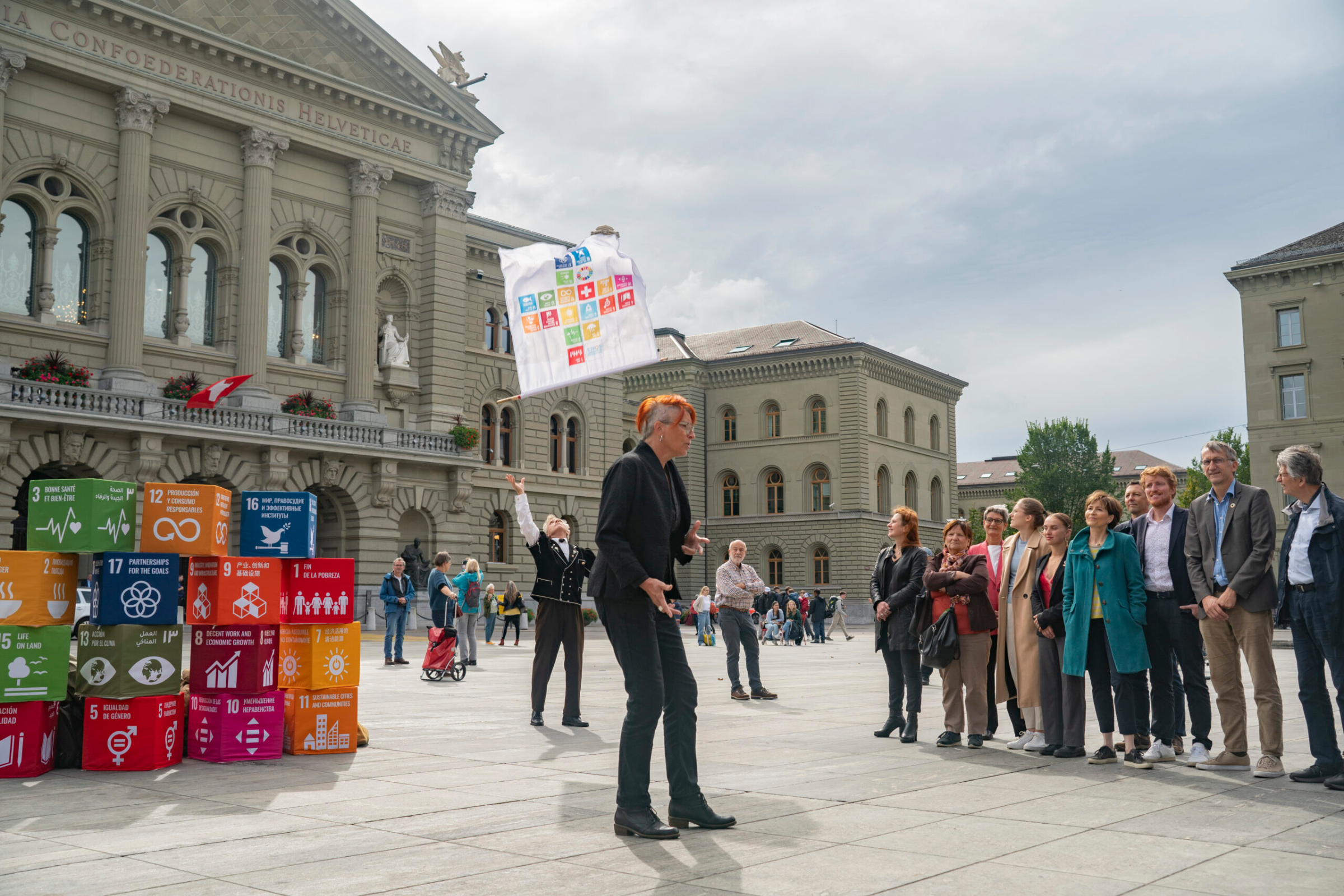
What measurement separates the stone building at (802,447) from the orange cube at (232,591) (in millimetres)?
48889

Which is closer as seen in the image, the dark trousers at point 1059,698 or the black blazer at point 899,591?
the dark trousers at point 1059,698

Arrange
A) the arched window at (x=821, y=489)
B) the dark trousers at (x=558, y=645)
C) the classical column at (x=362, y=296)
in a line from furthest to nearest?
the arched window at (x=821, y=489)
the classical column at (x=362, y=296)
the dark trousers at (x=558, y=645)

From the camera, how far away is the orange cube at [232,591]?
8102 mm

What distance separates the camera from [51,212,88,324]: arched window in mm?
31547

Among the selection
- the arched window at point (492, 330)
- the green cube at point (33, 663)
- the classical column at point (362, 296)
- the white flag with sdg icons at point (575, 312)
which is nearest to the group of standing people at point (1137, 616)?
the white flag with sdg icons at point (575, 312)

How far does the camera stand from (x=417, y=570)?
37.9 meters

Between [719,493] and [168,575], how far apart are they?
5797cm

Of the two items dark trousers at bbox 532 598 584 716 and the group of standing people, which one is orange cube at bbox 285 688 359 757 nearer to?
dark trousers at bbox 532 598 584 716

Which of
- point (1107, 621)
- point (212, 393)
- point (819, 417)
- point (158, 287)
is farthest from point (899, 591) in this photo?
point (819, 417)

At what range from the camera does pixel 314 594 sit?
8648 mm

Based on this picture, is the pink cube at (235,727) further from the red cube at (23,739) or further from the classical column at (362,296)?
the classical column at (362,296)

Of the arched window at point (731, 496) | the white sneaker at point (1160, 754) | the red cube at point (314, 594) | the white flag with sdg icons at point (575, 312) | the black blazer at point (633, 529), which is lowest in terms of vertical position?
the white sneaker at point (1160, 754)

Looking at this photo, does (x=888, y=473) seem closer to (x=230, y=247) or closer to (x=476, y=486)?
(x=476, y=486)

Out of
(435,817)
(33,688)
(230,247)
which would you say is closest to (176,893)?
(435,817)
